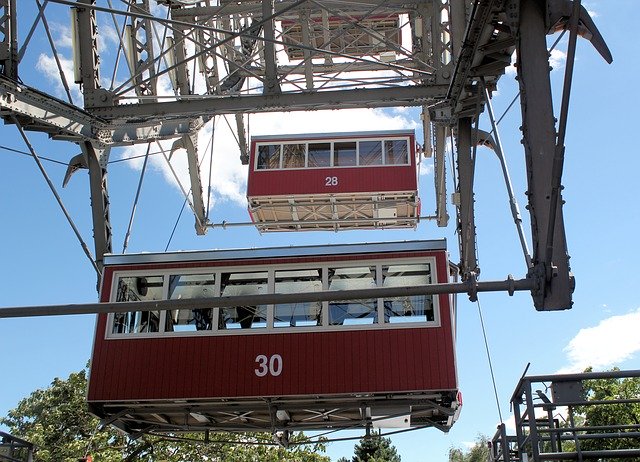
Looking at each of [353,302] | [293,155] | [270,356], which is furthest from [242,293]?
[293,155]

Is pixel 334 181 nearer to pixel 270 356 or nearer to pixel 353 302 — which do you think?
pixel 353 302

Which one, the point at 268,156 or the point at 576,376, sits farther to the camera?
the point at 268,156

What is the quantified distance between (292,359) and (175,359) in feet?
6.19

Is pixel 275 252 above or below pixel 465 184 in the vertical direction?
below

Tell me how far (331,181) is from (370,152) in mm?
1363

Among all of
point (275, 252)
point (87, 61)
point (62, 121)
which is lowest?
point (275, 252)

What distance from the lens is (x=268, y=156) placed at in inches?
885

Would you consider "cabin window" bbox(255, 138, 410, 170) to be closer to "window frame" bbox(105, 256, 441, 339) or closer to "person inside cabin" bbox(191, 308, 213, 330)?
"window frame" bbox(105, 256, 441, 339)

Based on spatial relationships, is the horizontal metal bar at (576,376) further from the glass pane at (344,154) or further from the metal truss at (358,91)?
the glass pane at (344,154)

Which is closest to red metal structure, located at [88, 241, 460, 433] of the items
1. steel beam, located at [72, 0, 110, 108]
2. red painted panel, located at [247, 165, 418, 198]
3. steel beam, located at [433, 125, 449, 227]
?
steel beam, located at [72, 0, 110, 108]

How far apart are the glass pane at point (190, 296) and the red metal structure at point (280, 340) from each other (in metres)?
0.02

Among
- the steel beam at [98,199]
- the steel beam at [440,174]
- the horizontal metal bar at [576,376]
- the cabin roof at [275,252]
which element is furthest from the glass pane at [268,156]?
the horizontal metal bar at [576,376]

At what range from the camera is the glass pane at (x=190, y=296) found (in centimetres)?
1300

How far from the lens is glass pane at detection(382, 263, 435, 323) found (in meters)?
12.6
